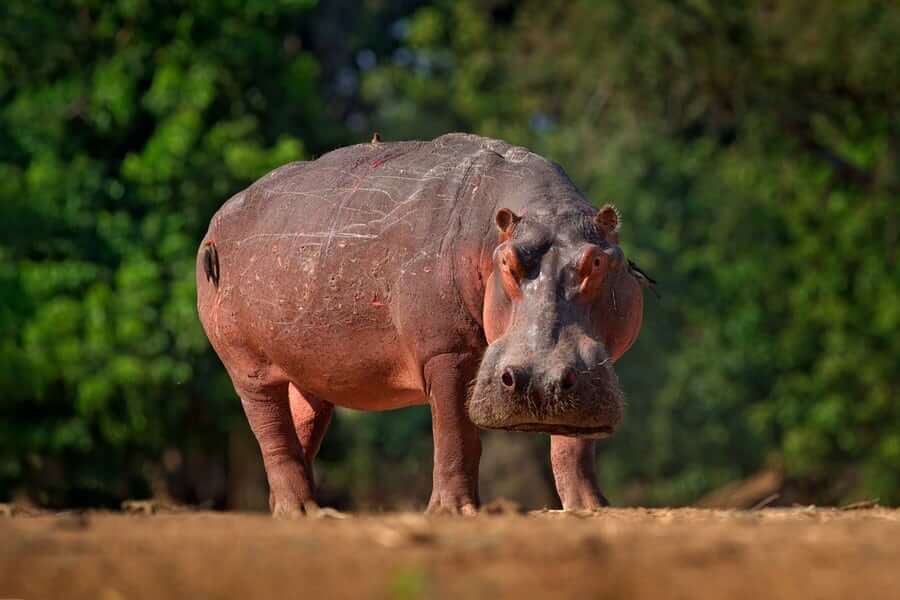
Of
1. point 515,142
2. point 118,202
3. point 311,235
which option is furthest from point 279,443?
point 515,142

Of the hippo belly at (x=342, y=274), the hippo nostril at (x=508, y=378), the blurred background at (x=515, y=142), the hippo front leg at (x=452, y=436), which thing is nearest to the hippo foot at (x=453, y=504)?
the hippo front leg at (x=452, y=436)

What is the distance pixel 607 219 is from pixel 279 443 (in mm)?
2517

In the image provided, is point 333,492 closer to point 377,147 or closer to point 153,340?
point 153,340

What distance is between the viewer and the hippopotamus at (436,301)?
7523mm

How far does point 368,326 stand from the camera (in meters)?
8.43

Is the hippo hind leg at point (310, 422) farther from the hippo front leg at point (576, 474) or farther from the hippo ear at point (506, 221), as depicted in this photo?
the hippo ear at point (506, 221)

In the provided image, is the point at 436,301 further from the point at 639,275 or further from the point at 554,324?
the point at 639,275

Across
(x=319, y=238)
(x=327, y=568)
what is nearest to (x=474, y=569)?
(x=327, y=568)

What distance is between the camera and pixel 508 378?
738 centimetres

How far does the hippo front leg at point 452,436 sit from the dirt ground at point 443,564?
2.56 meters

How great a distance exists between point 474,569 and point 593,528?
116 centimetres

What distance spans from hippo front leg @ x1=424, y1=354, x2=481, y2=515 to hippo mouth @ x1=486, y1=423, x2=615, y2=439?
0.44 meters

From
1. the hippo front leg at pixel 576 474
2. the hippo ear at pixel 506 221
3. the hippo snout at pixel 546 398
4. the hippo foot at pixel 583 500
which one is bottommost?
the hippo foot at pixel 583 500

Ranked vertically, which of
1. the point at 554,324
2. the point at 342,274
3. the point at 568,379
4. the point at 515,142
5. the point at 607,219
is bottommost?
the point at 568,379
